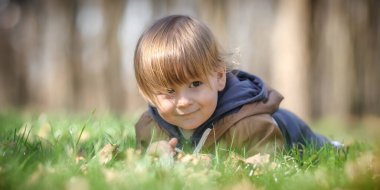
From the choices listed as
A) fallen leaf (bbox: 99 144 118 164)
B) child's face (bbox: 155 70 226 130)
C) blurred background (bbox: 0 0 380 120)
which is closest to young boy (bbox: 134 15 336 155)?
child's face (bbox: 155 70 226 130)

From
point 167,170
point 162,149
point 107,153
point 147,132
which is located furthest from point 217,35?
point 167,170

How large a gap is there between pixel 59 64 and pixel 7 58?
962 mm

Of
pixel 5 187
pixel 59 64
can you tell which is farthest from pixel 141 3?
pixel 5 187

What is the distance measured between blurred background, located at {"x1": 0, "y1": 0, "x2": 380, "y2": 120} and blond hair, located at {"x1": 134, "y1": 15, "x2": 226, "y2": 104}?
387 centimetres

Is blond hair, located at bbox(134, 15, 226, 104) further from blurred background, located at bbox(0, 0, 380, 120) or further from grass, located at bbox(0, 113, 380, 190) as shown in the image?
blurred background, located at bbox(0, 0, 380, 120)

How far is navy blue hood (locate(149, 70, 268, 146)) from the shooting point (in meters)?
3.15

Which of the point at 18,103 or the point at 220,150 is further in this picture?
the point at 18,103

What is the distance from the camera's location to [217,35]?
6941 millimetres

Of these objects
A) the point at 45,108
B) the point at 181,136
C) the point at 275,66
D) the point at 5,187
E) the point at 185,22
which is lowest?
the point at 45,108

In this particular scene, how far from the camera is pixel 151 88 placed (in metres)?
2.99

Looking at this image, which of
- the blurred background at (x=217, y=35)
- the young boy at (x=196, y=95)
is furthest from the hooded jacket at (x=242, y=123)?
the blurred background at (x=217, y=35)

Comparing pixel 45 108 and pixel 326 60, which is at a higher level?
pixel 326 60

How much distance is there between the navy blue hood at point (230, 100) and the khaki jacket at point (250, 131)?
30mm

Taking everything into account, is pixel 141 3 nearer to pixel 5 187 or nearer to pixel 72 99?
pixel 72 99
